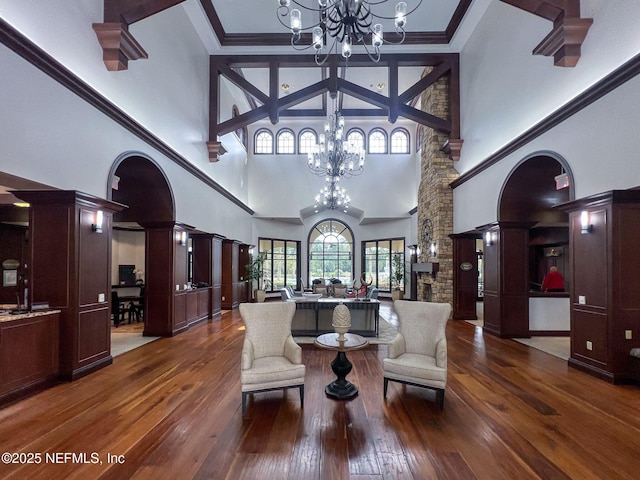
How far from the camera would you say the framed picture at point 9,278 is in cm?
795

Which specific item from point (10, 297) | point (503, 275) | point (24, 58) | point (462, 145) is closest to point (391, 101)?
point (462, 145)

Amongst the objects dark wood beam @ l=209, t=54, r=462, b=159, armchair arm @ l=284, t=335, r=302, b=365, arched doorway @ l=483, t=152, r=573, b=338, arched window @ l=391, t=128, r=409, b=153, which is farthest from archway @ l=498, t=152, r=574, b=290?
arched window @ l=391, t=128, r=409, b=153

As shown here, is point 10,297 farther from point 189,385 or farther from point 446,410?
point 446,410

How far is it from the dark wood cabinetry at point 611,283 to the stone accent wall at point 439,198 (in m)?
4.65

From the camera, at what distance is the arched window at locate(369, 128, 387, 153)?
553 inches

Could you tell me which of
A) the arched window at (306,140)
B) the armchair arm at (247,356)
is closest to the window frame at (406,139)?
the arched window at (306,140)

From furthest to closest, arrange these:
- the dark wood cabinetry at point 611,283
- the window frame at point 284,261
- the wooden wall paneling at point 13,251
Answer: the window frame at point 284,261 < the wooden wall paneling at point 13,251 < the dark wood cabinetry at point 611,283

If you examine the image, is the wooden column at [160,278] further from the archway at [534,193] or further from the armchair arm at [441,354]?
the archway at [534,193]

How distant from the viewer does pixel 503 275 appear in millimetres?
6895

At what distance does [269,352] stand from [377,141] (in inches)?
470

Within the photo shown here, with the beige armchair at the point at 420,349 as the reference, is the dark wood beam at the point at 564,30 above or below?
above

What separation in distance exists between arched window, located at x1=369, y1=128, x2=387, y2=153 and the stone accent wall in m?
3.54

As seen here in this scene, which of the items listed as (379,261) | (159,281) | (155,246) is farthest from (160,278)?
(379,261)

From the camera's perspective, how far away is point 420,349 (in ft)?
13.2
